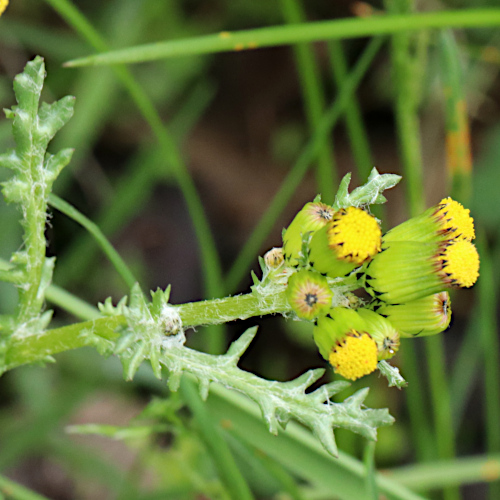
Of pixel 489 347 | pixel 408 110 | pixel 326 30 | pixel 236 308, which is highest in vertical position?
pixel 408 110

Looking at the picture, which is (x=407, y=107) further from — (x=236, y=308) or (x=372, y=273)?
(x=236, y=308)

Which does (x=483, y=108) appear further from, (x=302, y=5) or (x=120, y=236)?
(x=120, y=236)

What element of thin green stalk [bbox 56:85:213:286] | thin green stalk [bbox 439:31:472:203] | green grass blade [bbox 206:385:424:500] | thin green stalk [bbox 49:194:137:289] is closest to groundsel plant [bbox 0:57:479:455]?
thin green stalk [bbox 49:194:137:289]

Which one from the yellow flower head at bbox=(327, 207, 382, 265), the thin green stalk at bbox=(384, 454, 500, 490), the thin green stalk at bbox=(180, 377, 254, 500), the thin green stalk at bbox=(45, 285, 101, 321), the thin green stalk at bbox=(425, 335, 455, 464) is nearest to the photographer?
the yellow flower head at bbox=(327, 207, 382, 265)

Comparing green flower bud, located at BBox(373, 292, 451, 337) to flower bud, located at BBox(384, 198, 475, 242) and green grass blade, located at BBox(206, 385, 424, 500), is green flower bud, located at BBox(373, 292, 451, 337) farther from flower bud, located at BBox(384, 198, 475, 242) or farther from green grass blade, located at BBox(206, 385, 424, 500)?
green grass blade, located at BBox(206, 385, 424, 500)

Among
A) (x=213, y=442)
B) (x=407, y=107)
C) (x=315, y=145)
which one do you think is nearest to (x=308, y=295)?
(x=213, y=442)

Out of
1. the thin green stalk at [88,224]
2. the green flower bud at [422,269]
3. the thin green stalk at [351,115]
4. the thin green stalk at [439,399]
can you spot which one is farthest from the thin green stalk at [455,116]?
the thin green stalk at [88,224]

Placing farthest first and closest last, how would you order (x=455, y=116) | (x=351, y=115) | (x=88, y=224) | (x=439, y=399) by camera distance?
(x=439, y=399)
(x=351, y=115)
(x=455, y=116)
(x=88, y=224)
